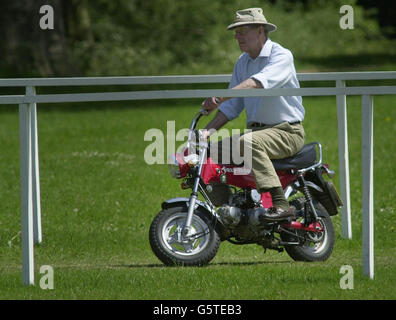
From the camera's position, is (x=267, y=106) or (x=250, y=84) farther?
(x=267, y=106)

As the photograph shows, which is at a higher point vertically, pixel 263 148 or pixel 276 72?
pixel 276 72

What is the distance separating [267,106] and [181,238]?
1264 mm

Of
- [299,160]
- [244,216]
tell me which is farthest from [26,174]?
[299,160]

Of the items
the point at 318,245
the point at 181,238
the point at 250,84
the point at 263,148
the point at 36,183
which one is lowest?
the point at 318,245

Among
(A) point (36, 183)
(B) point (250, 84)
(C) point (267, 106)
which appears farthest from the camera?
(A) point (36, 183)

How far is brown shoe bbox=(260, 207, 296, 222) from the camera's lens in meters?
7.09

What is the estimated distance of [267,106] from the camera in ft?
23.8

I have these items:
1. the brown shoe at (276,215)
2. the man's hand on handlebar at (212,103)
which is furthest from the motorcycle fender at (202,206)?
the man's hand on handlebar at (212,103)

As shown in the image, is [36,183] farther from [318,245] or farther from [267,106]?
[318,245]

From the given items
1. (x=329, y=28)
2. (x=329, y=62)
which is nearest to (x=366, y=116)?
(x=329, y=62)

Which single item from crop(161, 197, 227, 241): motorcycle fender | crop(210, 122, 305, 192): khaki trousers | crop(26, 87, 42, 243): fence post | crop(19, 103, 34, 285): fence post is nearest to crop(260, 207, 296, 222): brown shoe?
crop(210, 122, 305, 192): khaki trousers

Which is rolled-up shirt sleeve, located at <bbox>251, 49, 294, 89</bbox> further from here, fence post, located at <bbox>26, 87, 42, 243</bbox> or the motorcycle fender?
fence post, located at <bbox>26, 87, 42, 243</bbox>
